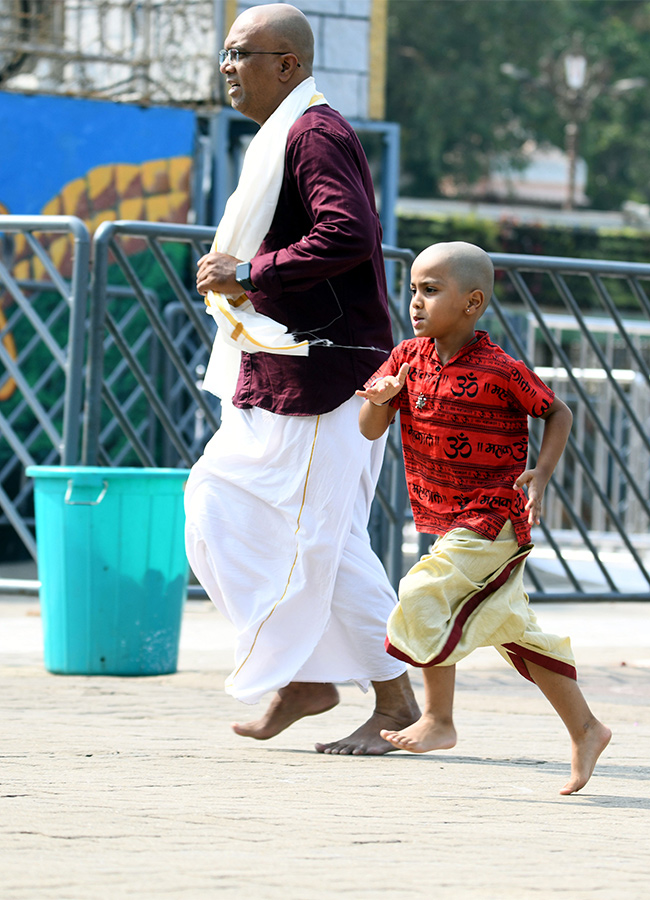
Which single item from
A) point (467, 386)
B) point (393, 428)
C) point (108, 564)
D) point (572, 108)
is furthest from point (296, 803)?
point (572, 108)

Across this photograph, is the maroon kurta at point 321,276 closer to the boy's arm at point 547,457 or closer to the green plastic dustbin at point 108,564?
the boy's arm at point 547,457

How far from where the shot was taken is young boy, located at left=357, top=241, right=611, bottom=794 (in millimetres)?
3850

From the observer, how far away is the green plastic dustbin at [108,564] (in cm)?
563

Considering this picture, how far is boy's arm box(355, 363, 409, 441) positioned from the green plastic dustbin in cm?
170

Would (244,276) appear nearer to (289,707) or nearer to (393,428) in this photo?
(289,707)

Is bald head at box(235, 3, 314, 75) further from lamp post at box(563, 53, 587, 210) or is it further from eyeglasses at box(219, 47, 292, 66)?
lamp post at box(563, 53, 587, 210)

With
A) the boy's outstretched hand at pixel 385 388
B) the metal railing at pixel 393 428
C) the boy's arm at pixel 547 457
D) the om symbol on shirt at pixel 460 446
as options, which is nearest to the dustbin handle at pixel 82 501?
the metal railing at pixel 393 428

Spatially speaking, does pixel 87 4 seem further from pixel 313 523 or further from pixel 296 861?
pixel 296 861

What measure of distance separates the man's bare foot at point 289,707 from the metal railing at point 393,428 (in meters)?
2.14

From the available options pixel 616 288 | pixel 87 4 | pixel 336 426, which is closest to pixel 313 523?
pixel 336 426

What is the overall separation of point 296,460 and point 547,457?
0.86m

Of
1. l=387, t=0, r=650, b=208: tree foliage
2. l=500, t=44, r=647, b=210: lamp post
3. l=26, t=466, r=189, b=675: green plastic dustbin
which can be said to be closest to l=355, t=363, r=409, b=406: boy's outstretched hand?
l=26, t=466, r=189, b=675: green plastic dustbin

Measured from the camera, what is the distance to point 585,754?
3.81m

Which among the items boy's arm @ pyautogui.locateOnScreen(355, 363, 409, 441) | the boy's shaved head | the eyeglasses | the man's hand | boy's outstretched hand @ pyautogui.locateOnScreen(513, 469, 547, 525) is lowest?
boy's outstretched hand @ pyautogui.locateOnScreen(513, 469, 547, 525)
